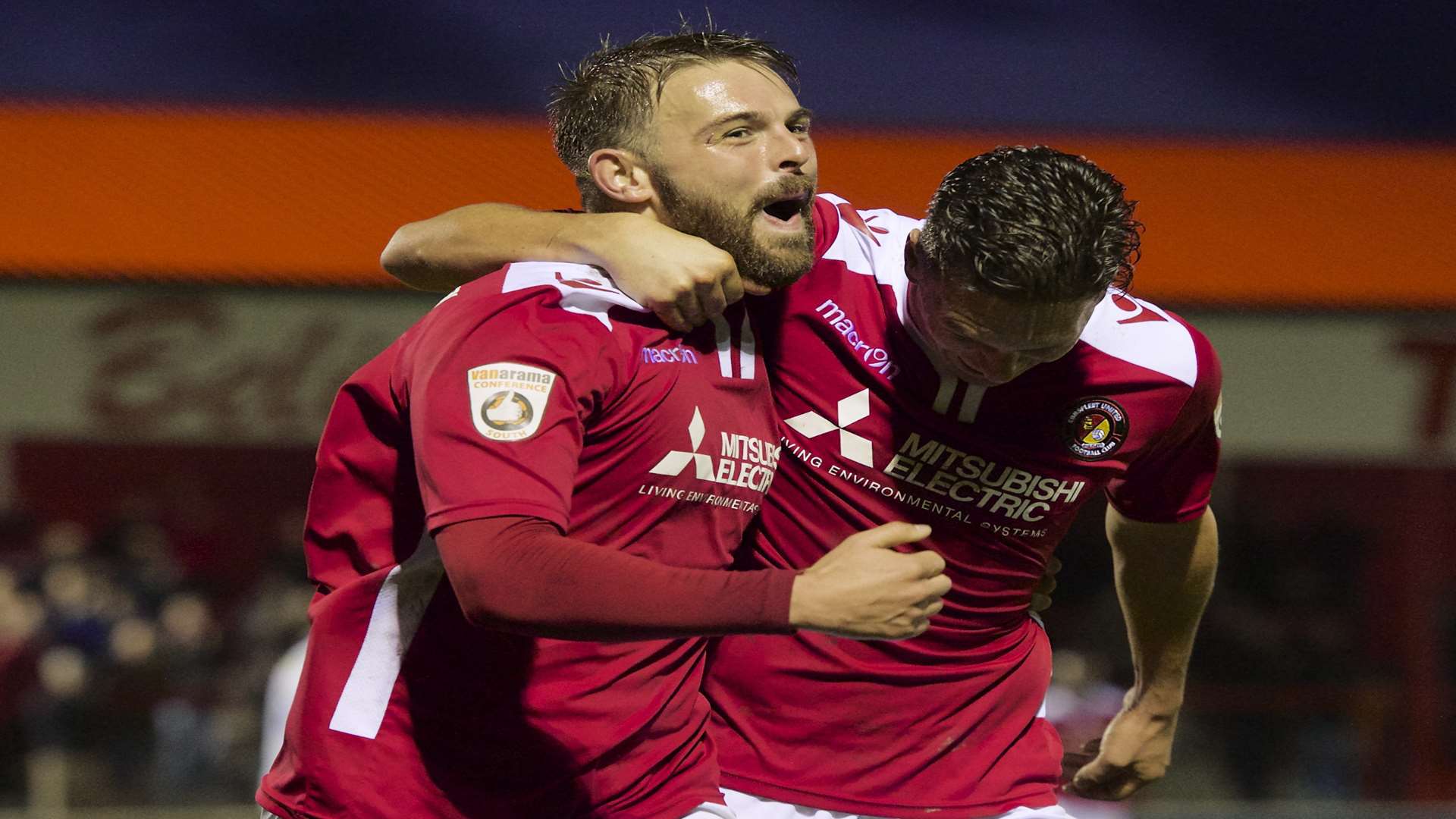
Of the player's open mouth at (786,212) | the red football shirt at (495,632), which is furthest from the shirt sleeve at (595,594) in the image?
the player's open mouth at (786,212)

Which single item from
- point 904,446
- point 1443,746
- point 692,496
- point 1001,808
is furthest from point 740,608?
point 1443,746

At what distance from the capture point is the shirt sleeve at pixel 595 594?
162 centimetres

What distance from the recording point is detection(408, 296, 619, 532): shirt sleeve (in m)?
1.69

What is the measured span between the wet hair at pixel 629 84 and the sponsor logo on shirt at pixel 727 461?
415mm

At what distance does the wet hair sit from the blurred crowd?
5472 millimetres

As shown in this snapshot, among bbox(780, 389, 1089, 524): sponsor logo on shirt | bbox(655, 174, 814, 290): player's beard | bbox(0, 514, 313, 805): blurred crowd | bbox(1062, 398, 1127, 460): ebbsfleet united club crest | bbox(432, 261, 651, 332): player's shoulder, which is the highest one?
bbox(655, 174, 814, 290): player's beard

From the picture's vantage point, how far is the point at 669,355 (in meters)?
1.95

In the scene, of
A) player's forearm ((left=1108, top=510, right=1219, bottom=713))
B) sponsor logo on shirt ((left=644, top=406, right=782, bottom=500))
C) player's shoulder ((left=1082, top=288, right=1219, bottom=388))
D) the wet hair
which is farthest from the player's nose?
player's forearm ((left=1108, top=510, right=1219, bottom=713))

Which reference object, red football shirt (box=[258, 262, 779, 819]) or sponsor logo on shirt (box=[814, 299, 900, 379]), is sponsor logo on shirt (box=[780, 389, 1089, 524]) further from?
red football shirt (box=[258, 262, 779, 819])

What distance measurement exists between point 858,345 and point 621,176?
44cm

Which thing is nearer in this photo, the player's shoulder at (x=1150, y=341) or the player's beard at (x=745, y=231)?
the player's beard at (x=745, y=231)

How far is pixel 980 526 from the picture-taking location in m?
2.43

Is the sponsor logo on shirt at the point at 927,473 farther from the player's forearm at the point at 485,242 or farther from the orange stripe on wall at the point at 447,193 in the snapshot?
the orange stripe on wall at the point at 447,193

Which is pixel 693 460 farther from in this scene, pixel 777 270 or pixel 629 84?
pixel 629 84
